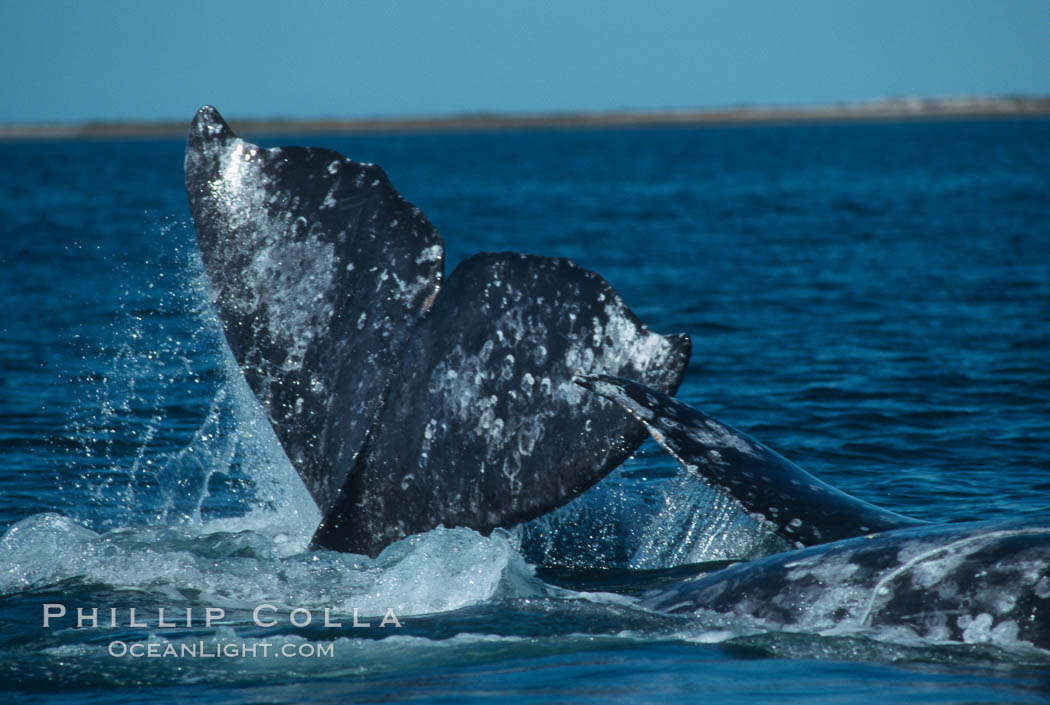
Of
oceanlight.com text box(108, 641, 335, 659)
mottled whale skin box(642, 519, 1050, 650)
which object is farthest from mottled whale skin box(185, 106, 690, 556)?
mottled whale skin box(642, 519, 1050, 650)

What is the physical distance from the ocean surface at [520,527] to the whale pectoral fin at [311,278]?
1.57 ft

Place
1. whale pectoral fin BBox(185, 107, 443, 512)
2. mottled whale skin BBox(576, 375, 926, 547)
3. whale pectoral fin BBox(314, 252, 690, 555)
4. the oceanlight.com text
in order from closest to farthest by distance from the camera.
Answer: whale pectoral fin BBox(314, 252, 690, 555), mottled whale skin BBox(576, 375, 926, 547), the oceanlight.com text, whale pectoral fin BBox(185, 107, 443, 512)

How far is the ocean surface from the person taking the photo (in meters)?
4.81

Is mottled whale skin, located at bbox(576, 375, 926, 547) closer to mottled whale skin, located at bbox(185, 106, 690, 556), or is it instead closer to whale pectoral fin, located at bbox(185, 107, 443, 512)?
mottled whale skin, located at bbox(185, 106, 690, 556)

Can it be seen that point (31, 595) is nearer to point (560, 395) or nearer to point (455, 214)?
point (560, 395)

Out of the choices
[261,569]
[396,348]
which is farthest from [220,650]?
[396,348]

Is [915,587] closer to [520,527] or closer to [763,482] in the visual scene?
[763,482]

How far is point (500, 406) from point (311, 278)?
1.01m

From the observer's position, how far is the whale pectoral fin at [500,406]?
480 centimetres

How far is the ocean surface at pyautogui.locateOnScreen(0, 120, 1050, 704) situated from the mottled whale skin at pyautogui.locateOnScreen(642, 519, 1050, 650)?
0.08 m

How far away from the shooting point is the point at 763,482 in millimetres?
5160

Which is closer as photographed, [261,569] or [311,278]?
[311,278]

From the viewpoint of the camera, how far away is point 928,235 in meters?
24.8

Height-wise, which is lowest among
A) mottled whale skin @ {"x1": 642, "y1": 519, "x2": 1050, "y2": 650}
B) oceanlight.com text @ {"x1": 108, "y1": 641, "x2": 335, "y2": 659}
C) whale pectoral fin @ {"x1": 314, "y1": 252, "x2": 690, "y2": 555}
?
oceanlight.com text @ {"x1": 108, "y1": 641, "x2": 335, "y2": 659}
